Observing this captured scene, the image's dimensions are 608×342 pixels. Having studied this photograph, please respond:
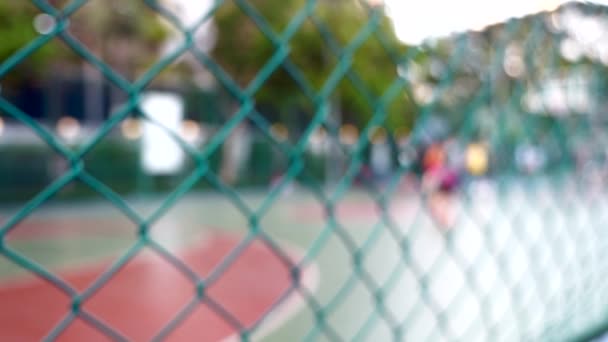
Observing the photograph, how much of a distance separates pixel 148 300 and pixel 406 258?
2179 millimetres

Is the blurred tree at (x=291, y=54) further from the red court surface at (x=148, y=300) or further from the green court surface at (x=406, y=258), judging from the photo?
the red court surface at (x=148, y=300)

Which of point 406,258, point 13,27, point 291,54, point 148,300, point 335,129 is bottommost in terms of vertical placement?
point 406,258

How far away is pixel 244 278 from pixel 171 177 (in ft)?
19.0

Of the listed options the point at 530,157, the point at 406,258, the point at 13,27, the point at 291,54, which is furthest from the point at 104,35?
the point at 406,258

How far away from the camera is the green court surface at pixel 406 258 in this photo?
141 centimetres

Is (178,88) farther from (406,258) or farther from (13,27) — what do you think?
(406,258)

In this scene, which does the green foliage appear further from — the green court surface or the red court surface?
the red court surface

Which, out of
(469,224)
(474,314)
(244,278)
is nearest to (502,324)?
(474,314)

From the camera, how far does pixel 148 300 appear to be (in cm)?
285

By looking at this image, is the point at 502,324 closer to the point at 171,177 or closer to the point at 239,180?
the point at 171,177

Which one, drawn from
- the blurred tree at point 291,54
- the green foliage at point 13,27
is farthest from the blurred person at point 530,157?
the blurred tree at point 291,54

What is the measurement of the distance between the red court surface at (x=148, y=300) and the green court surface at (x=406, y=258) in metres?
0.12

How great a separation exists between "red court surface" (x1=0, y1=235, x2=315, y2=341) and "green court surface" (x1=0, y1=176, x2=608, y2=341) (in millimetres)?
122

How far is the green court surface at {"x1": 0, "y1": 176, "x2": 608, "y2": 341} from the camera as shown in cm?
141
